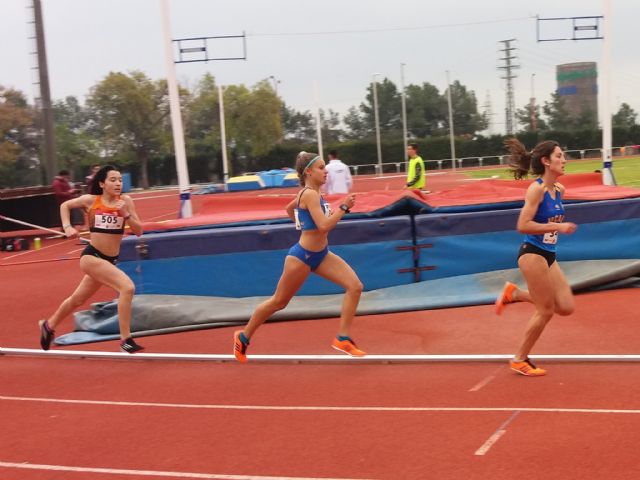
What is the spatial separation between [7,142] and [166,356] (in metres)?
53.2

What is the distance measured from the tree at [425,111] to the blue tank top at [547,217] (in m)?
82.8

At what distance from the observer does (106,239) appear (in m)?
8.05

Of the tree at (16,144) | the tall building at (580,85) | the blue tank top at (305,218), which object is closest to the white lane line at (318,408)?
the blue tank top at (305,218)

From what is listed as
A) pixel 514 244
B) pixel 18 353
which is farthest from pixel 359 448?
pixel 514 244

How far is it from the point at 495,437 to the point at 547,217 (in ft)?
6.60

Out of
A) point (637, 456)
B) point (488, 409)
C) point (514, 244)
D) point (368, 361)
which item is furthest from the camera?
point (514, 244)

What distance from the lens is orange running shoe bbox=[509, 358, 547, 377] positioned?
20.7 feet

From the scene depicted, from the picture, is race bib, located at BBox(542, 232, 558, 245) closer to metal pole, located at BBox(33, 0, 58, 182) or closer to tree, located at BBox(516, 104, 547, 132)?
metal pole, located at BBox(33, 0, 58, 182)

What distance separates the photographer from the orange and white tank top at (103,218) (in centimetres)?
800

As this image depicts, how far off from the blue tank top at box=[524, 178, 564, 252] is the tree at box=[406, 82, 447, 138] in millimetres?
82763

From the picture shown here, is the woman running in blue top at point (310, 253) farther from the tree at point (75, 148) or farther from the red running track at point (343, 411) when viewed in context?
the tree at point (75, 148)

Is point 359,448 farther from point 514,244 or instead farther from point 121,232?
point 514,244

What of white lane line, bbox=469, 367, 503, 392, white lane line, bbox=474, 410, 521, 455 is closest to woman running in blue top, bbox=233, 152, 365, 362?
white lane line, bbox=469, 367, 503, 392

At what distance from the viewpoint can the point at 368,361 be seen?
717 cm
